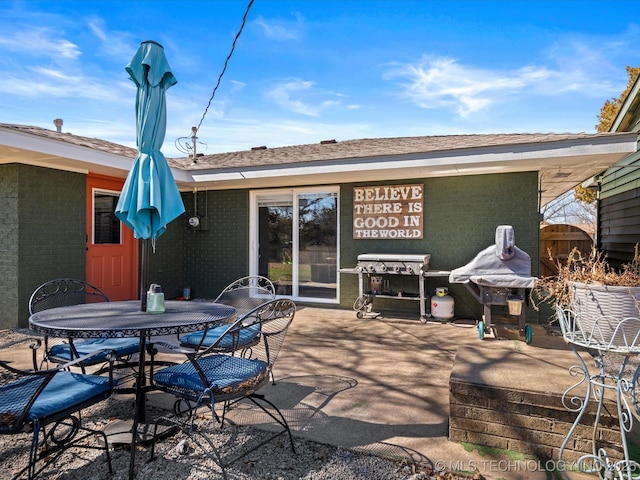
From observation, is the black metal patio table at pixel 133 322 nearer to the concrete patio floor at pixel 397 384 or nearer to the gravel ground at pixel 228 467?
the gravel ground at pixel 228 467

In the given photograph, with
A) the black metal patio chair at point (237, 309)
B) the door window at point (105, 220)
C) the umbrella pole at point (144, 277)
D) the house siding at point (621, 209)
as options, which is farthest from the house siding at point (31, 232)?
the house siding at point (621, 209)

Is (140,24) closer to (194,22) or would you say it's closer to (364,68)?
(194,22)

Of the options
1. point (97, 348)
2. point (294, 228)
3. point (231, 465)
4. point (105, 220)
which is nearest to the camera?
point (231, 465)

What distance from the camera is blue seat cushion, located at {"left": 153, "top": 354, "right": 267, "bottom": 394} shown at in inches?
86.5

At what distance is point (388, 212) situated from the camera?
6.68m

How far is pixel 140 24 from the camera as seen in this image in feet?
18.9

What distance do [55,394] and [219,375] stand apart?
835 mm

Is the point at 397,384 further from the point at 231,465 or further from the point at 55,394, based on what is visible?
the point at 55,394

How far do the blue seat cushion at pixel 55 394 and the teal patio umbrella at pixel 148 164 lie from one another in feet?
2.18

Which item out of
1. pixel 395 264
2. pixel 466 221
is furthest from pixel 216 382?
pixel 466 221

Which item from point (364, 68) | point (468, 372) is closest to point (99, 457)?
point (468, 372)

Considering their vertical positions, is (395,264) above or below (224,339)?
above

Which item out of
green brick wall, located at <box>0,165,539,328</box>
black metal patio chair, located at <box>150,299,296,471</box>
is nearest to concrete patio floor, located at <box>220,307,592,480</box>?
black metal patio chair, located at <box>150,299,296,471</box>

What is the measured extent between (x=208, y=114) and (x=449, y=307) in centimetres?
525
